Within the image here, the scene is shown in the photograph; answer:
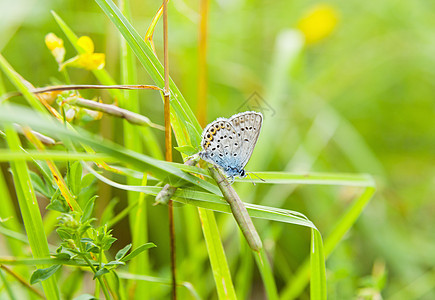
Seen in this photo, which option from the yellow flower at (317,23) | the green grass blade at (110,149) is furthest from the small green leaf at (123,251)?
the yellow flower at (317,23)

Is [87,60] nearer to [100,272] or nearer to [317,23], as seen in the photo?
[100,272]

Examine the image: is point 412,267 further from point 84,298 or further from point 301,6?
point 301,6

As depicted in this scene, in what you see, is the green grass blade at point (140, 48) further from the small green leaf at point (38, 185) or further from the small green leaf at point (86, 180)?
the small green leaf at point (38, 185)

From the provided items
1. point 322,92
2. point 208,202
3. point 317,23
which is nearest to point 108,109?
point 208,202

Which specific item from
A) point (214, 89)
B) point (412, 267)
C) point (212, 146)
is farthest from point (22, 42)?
point (412, 267)

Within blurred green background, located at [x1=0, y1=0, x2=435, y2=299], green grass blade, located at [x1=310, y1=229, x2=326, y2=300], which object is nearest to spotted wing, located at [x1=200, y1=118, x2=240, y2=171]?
green grass blade, located at [x1=310, y1=229, x2=326, y2=300]

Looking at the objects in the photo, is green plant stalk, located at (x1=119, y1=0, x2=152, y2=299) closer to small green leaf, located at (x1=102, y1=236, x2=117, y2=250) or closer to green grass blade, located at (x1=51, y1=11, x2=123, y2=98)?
green grass blade, located at (x1=51, y1=11, x2=123, y2=98)
